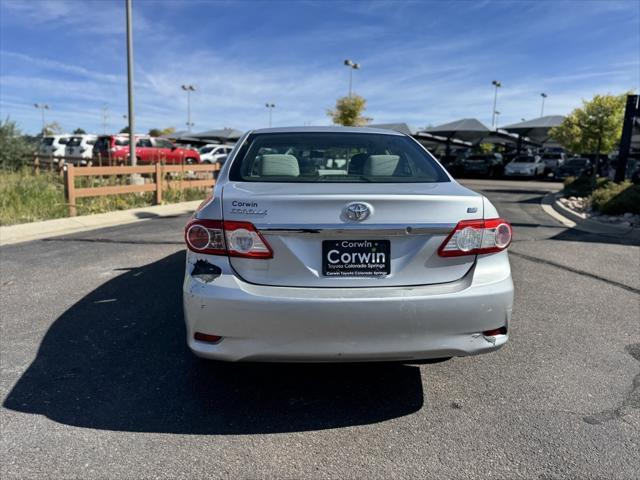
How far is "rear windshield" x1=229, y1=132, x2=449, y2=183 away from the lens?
332cm

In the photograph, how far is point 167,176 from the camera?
582 inches

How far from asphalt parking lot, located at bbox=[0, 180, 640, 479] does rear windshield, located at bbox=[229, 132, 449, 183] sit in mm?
1308

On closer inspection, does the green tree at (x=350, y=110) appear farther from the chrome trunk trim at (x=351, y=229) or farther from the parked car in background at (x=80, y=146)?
the chrome trunk trim at (x=351, y=229)

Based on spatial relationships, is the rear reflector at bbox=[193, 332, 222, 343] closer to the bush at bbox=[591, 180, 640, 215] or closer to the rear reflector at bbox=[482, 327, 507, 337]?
the rear reflector at bbox=[482, 327, 507, 337]

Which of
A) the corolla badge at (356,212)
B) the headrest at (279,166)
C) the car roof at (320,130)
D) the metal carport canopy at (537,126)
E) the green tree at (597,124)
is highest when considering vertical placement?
the metal carport canopy at (537,126)

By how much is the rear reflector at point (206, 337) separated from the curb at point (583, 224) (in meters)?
8.72

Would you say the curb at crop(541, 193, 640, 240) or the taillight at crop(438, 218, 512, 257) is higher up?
the taillight at crop(438, 218, 512, 257)

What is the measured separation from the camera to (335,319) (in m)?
2.58

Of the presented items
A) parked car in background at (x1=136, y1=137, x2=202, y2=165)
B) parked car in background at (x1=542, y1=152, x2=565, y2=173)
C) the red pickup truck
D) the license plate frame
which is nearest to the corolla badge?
the license plate frame

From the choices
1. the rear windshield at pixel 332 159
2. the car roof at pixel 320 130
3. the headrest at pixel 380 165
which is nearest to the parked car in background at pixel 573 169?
the car roof at pixel 320 130

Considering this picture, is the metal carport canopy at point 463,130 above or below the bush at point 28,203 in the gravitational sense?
above

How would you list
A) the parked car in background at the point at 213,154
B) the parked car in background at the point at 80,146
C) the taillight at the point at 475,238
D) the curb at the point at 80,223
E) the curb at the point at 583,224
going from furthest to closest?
the parked car in background at the point at 213,154
the parked car in background at the point at 80,146
the curb at the point at 583,224
the curb at the point at 80,223
the taillight at the point at 475,238

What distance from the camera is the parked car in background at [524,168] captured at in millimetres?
30016

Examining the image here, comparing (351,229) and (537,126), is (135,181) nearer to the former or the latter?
(351,229)
